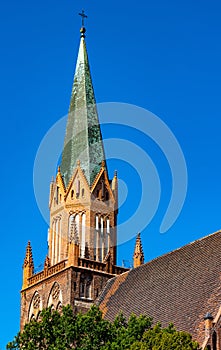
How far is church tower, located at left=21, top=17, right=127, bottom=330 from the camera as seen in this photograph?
52906mm

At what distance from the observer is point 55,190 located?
5791 cm

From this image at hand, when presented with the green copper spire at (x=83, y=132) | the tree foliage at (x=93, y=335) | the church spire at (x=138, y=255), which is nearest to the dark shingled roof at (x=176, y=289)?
the church spire at (x=138, y=255)

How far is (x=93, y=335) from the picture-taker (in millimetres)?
37781

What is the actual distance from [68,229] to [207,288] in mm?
14860

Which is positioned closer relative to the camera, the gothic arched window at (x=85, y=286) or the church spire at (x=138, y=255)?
the gothic arched window at (x=85, y=286)

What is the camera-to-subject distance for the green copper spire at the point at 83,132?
57469 millimetres

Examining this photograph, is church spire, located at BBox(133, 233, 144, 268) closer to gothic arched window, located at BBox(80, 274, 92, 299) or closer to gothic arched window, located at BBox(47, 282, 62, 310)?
gothic arched window, located at BBox(80, 274, 92, 299)

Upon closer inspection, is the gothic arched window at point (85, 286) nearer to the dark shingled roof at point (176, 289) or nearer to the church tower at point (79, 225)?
the church tower at point (79, 225)

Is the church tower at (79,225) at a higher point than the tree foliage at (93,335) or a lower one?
higher

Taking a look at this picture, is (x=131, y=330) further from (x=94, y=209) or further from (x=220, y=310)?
(x=94, y=209)

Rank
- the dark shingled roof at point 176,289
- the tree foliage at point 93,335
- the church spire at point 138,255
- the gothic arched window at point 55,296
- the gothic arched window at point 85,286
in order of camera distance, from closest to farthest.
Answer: the tree foliage at point 93,335 < the dark shingled roof at point 176,289 < the gothic arched window at point 85,286 < the gothic arched window at point 55,296 < the church spire at point 138,255

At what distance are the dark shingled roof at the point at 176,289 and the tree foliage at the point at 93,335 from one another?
3981 mm

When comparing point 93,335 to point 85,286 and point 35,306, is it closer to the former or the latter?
point 85,286

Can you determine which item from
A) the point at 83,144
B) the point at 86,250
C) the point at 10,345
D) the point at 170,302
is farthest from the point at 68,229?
the point at 10,345
